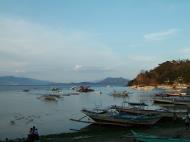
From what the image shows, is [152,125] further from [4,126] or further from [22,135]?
[4,126]

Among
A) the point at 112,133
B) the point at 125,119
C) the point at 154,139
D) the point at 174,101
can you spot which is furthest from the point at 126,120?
the point at 174,101

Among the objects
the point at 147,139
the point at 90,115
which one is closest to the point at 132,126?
the point at 90,115

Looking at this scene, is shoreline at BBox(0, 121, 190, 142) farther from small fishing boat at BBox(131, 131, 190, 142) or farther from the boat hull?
small fishing boat at BBox(131, 131, 190, 142)

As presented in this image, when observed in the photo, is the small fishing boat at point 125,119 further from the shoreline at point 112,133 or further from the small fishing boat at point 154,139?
the small fishing boat at point 154,139

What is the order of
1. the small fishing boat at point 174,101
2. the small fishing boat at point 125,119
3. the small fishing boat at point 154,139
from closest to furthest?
the small fishing boat at point 154,139 → the small fishing boat at point 125,119 → the small fishing boat at point 174,101

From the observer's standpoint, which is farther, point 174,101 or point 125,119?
point 174,101

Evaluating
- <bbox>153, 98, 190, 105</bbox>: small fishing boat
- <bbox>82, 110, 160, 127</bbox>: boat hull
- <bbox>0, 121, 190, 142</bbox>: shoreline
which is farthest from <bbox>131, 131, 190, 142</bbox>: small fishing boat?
<bbox>153, 98, 190, 105</bbox>: small fishing boat

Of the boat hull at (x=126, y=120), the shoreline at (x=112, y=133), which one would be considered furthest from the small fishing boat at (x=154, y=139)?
the boat hull at (x=126, y=120)

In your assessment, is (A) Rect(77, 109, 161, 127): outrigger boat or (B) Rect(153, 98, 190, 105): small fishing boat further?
(B) Rect(153, 98, 190, 105): small fishing boat

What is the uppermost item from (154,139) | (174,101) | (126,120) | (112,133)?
(174,101)

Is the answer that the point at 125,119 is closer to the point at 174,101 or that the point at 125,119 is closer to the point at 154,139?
the point at 154,139

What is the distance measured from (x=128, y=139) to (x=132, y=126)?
32.0 ft

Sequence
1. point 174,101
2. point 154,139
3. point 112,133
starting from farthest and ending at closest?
point 174,101, point 112,133, point 154,139

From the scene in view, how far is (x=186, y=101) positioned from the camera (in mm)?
67875
